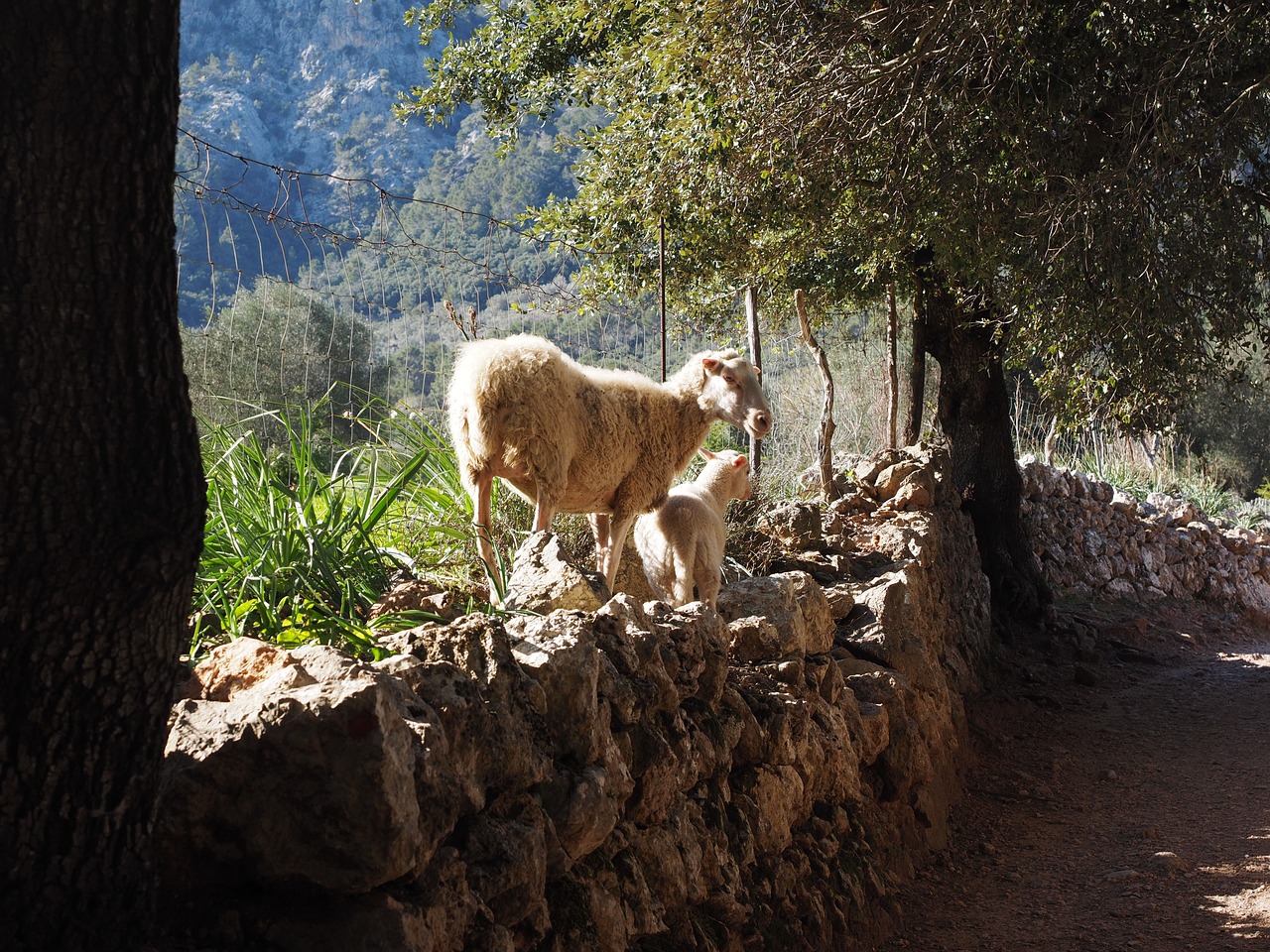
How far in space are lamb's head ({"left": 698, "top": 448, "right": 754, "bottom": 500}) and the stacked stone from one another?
8.16 meters

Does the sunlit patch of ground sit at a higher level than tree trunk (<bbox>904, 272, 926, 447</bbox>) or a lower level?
lower

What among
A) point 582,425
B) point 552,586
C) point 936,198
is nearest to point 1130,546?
point 936,198

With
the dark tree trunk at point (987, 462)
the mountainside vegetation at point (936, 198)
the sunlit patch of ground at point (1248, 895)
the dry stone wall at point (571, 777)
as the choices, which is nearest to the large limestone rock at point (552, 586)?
the dry stone wall at point (571, 777)

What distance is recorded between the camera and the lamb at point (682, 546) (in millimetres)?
6598

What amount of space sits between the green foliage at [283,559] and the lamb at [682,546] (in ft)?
6.41

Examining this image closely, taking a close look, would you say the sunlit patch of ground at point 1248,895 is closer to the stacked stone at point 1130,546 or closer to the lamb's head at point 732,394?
the lamb's head at point 732,394

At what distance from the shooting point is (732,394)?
7.12 m

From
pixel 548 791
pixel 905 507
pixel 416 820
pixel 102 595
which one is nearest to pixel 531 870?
pixel 548 791

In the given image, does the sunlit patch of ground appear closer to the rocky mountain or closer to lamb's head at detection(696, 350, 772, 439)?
lamb's head at detection(696, 350, 772, 439)

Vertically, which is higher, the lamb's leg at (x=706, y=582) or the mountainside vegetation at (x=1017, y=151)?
the mountainside vegetation at (x=1017, y=151)

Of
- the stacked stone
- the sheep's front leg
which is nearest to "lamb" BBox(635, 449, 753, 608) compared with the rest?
the sheep's front leg

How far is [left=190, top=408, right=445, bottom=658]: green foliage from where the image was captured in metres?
3.96

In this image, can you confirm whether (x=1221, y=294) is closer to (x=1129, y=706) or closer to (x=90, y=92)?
(x=1129, y=706)

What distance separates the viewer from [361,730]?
225 cm
